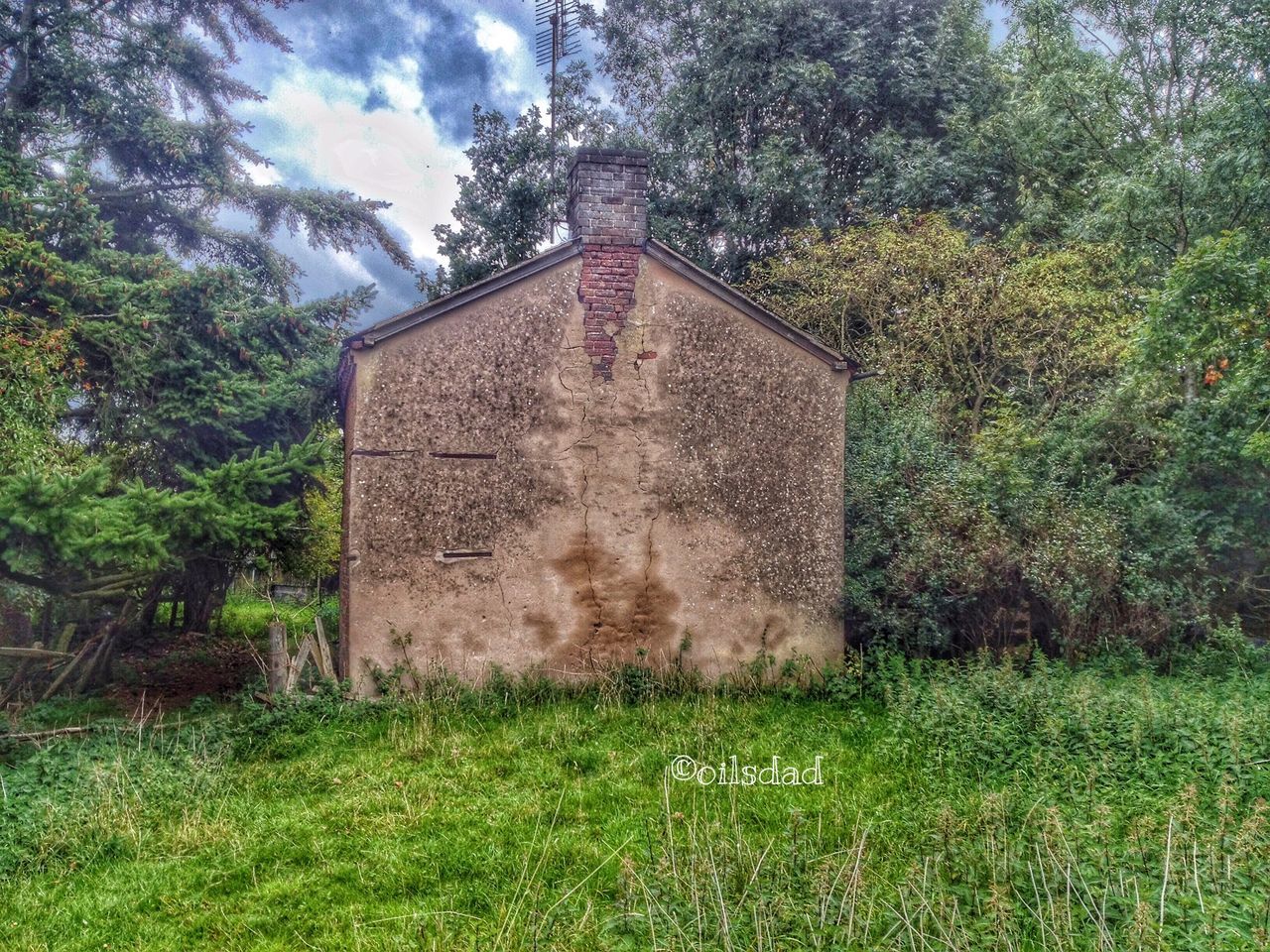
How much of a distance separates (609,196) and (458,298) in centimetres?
241

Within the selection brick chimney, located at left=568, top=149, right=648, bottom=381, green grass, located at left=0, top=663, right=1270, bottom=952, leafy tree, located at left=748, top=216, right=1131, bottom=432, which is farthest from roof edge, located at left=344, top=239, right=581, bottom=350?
leafy tree, located at left=748, top=216, right=1131, bottom=432

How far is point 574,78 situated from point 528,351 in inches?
603

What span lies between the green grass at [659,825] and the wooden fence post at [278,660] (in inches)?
17.7

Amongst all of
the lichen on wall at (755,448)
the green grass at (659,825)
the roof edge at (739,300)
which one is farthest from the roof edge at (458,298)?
the green grass at (659,825)

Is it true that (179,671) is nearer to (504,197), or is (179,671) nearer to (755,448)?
(755,448)

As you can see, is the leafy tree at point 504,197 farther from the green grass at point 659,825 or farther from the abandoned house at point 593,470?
the green grass at point 659,825

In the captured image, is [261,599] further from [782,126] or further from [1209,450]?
[1209,450]

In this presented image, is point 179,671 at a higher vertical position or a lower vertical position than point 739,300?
lower

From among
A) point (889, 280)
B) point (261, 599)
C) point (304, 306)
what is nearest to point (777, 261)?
point (889, 280)

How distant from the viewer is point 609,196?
10.6 meters

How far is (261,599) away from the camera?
75.3 feet

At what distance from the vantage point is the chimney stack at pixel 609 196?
10539mm

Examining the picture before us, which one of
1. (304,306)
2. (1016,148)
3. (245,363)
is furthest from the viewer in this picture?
(1016,148)

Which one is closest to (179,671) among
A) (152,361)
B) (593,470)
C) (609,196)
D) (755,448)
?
(152,361)
